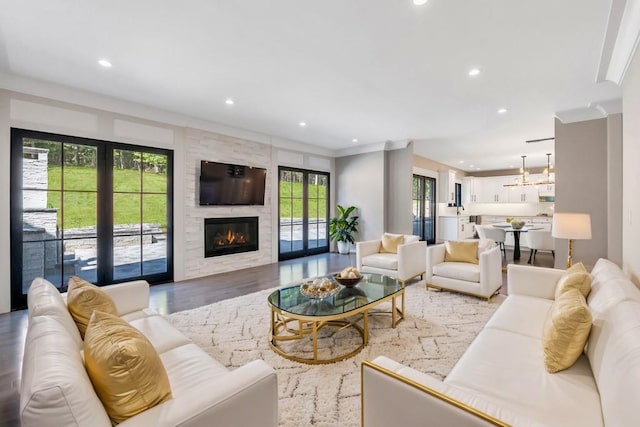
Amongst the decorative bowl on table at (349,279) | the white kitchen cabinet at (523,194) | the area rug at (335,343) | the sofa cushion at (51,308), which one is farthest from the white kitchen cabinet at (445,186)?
the sofa cushion at (51,308)

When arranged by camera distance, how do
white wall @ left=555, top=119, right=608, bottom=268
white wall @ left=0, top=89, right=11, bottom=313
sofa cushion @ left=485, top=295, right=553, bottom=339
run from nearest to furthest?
sofa cushion @ left=485, top=295, right=553, bottom=339, white wall @ left=0, top=89, right=11, bottom=313, white wall @ left=555, top=119, right=608, bottom=268

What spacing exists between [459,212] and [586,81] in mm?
7405

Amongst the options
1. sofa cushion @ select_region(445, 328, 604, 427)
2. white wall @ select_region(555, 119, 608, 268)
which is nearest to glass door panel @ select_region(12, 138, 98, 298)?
sofa cushion @ select_region(445, 328, 604, 427)

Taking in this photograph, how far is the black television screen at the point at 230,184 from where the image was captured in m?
5.09

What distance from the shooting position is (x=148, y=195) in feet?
14.9

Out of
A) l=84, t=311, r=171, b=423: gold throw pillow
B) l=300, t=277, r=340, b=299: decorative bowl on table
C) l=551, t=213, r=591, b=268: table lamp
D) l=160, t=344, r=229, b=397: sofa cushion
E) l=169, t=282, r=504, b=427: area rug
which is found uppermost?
l=551, t=213, r=591, b=268: table lamp

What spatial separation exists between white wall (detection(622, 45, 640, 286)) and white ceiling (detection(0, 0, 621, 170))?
1.43 feet

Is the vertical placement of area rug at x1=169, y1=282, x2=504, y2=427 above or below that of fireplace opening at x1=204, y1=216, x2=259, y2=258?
below

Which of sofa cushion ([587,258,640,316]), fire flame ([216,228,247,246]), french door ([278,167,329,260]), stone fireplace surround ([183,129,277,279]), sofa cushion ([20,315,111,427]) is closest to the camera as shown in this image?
sofa cushion ([20,315,111,427])

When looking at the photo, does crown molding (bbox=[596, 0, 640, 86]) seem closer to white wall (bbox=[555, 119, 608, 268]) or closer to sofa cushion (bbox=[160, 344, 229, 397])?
white wall (bbox=[555, 119, 608, 268])

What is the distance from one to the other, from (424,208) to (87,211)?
328 inches

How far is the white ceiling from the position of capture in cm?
223

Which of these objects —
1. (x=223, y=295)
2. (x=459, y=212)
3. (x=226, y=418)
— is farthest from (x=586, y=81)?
(x=459, y=212)

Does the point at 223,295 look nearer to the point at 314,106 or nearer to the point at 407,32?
the point at 314,106
